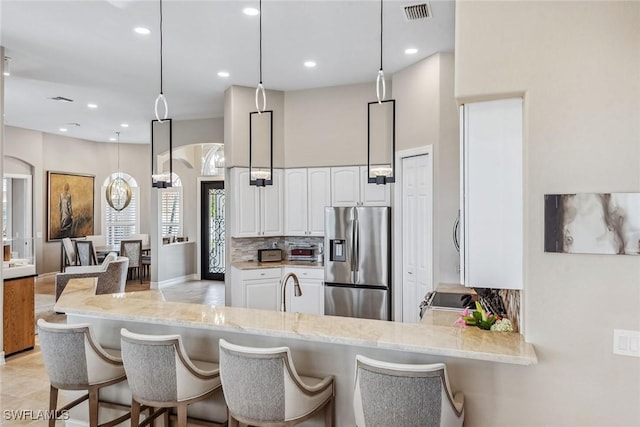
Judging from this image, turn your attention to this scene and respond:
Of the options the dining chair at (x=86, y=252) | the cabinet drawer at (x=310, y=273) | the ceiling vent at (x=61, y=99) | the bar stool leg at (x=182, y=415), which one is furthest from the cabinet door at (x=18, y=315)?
the dining chair at (x=86, y=252)

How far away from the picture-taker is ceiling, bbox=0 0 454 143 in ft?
12.0

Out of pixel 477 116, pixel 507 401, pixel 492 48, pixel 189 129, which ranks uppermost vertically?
pixel 189 129

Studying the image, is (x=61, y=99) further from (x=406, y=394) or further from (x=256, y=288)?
(x=406, y=394)

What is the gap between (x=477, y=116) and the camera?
208 cm

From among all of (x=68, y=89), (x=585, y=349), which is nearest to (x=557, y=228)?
(x=585, y=349)

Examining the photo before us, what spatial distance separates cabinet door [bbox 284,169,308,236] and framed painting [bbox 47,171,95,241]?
643 centimetres

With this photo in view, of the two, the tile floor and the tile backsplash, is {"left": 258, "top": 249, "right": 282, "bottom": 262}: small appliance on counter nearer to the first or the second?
the tile backsplash

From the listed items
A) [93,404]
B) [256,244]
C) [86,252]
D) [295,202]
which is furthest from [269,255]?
[86,252]

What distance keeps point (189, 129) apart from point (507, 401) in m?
7.49

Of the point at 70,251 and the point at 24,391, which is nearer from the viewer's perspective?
the point at 24,391

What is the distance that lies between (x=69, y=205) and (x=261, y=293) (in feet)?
22.2

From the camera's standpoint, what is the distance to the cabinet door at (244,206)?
6.01 meters

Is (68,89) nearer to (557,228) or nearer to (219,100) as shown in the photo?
(219,100)

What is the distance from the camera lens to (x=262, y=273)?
578 cm
